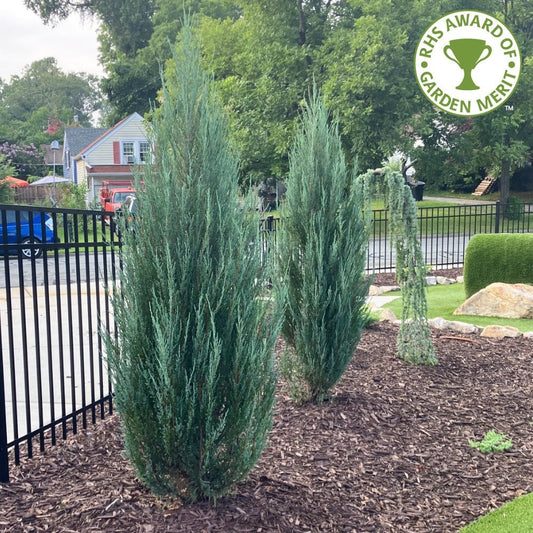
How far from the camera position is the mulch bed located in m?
3.05

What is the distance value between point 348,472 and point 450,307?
6.52 metres

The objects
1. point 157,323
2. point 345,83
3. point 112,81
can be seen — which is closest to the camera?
point 157,323

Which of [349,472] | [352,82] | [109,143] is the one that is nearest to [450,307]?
[349,472]

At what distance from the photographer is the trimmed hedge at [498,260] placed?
1006cm

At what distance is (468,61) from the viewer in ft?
56.0

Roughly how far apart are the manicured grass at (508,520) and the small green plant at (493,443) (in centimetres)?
78

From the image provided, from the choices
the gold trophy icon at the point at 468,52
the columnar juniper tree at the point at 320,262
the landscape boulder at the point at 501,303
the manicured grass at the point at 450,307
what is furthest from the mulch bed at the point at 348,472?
the gold trophy icon at the point at 468,52

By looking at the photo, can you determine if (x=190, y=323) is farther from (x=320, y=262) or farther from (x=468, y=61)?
(x=468, y=61)

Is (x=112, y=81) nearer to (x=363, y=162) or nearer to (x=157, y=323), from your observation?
(x=363, y=162)

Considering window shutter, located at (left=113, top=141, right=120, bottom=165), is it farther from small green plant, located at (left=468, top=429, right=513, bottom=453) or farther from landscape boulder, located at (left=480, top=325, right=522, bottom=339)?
small green plant, located at (left=468, top=429, right=513, bottom=453)

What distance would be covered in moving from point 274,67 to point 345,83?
10.3 ft

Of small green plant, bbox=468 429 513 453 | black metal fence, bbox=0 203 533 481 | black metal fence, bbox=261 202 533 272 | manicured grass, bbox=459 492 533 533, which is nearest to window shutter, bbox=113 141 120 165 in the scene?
black metal fence, bbox=261 202 533 272

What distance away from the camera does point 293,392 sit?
493 centimetres

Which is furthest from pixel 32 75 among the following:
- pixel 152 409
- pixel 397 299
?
pixel 152 409
